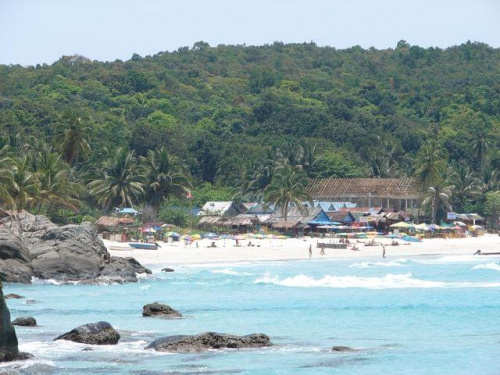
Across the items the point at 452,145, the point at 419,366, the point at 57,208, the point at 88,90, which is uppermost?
the point at 88,90

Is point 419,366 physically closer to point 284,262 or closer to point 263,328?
point 263,328

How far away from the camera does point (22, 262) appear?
44656 mm

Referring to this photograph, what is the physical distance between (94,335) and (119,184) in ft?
159

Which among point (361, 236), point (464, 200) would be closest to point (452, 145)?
point (464, 200)

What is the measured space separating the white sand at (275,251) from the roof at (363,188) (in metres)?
14.8

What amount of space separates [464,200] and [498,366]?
70059 millimetres

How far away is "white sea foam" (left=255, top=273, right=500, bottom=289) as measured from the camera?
4468 centimetres

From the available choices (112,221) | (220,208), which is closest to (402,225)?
(220,208)

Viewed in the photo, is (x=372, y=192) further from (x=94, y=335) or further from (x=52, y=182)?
(x=94, y=335)

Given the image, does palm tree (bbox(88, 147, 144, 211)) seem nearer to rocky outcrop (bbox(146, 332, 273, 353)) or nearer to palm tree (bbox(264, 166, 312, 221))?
palm tree (bbox(264, 166, 312, 221))

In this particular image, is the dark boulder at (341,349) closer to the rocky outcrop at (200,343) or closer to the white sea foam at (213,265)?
the rocky outcrop at (200,343)

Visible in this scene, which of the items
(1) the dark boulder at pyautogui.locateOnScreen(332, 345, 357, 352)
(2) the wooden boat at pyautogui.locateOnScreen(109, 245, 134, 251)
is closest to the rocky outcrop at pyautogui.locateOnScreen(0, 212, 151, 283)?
(2) the wooden boat at pyautogui.locateOnScreen(109, 245, 134, 251)

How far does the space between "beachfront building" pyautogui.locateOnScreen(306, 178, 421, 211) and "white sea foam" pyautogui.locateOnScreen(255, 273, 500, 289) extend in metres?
41.8

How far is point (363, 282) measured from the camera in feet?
152
